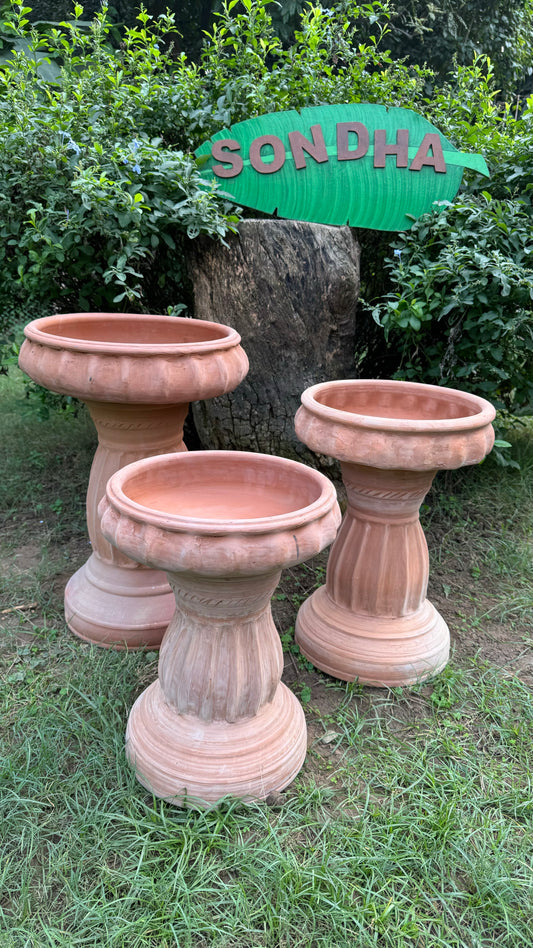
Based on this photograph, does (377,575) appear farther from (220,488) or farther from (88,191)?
(88,191)

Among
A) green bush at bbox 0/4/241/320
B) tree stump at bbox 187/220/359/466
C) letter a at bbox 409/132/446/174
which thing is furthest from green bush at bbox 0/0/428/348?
letter a at bbox 409/132/446/174

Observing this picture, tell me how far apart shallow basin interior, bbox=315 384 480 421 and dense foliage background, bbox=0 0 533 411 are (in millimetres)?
434

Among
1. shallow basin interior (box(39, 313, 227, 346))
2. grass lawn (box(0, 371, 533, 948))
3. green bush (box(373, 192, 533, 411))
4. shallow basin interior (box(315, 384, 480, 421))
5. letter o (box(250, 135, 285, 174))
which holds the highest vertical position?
letter o (box(250, 135, 285, 174))

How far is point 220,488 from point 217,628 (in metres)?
0.43

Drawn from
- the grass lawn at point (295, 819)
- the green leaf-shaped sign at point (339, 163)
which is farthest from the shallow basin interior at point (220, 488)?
the green leaf-shaped sign at point (339, 163)

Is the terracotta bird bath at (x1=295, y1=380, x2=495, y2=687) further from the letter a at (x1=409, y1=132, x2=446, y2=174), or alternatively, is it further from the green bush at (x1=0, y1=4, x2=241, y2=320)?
the letter a at (x1=409, y1=132, x2=446, y2=174)

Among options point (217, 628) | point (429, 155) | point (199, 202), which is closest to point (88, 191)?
point (199, 202)

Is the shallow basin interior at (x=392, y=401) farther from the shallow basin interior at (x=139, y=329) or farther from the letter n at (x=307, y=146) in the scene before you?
the letter n at (x=307, y=146)

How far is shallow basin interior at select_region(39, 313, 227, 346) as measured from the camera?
8.11 feet

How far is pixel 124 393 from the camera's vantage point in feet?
6.40

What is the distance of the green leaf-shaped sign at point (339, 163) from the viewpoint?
9.02 feet

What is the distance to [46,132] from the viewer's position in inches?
103

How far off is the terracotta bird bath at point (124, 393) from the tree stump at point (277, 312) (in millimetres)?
330

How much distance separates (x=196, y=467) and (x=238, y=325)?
1.08 metres
